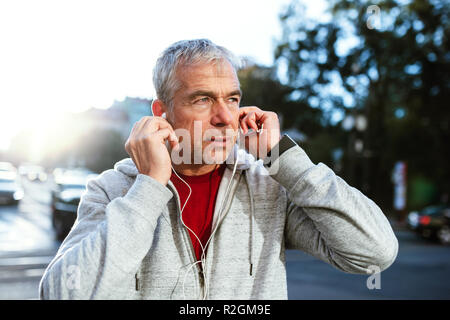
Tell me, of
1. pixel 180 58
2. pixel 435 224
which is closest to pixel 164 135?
pixel 180 58

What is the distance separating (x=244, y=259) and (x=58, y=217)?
32.9 ft

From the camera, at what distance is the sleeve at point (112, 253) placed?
1.25 m

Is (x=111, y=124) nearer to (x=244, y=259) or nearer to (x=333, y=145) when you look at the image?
(x=333, y=145)

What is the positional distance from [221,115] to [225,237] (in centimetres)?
48

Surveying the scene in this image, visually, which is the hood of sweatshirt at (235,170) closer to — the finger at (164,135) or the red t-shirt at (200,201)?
the red t-shirt at (200,201)

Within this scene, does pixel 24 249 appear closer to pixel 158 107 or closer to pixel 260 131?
pixel 158 107

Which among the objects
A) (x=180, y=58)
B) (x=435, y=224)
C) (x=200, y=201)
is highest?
(x=180, y=58)

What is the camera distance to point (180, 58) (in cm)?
164

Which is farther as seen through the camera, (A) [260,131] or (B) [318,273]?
(B) [318,273]

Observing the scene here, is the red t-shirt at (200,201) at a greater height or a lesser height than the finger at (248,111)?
lesser

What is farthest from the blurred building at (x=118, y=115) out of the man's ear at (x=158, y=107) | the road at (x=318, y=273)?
the man's ear at (x=158, y=107)

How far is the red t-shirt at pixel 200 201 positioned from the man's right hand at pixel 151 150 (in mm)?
266

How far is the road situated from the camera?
249 inches
